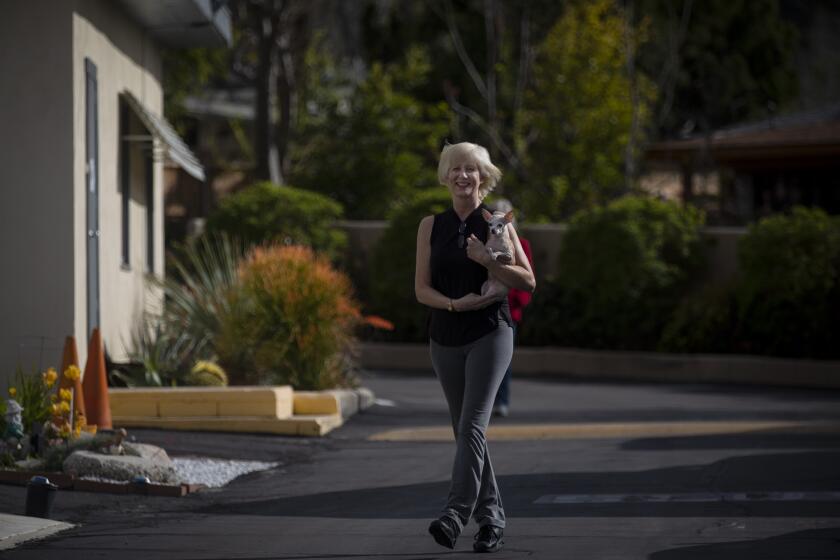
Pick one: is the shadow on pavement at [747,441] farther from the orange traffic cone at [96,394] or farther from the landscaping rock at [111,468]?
the orange traffic cone at [96,394]

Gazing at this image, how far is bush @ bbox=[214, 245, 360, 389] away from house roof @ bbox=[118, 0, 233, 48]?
259cm

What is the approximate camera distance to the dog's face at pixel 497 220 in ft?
23.6

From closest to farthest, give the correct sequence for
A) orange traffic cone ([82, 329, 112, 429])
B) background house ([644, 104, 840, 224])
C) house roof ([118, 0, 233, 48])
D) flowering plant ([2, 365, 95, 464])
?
flowering plant ([2, 365, 95, 464])
orange traffic cone ([82, 329, 112, 429])
house roof ([118, 0, 233, 48])
background house ([644, 104, 840, 224])

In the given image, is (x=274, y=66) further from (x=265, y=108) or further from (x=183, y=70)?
(x=265, y=108)

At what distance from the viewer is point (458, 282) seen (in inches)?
286

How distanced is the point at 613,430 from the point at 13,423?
5274 mm

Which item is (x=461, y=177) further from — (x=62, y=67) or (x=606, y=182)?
(x=606, y=182)

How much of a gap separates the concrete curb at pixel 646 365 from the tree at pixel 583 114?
774cm

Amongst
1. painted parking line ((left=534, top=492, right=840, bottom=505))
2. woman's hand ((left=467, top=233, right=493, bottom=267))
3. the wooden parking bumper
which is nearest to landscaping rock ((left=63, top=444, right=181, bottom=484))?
painted parking line ((left=534, top=492, right=840, bottom=505))

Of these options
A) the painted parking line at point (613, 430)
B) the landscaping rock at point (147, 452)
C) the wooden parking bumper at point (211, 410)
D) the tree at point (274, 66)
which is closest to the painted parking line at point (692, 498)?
the landscaping rock at point (147, 452)

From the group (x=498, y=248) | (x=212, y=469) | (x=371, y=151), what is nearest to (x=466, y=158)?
(x=498, y=248)

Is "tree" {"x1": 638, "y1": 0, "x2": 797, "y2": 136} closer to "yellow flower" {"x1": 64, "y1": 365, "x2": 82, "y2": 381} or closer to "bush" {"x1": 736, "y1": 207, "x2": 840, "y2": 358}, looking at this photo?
"bush" {"x1": 736, "y1": 207, "x2": 840, "y2": 358}

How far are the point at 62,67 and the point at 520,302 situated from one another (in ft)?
14.6

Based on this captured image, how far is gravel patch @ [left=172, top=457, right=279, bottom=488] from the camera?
10180mm
